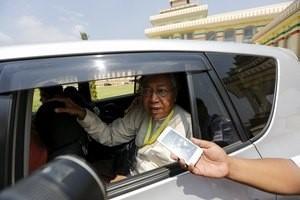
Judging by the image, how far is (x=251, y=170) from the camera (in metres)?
1.59

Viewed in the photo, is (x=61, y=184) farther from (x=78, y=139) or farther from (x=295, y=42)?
(x=295, y=42)

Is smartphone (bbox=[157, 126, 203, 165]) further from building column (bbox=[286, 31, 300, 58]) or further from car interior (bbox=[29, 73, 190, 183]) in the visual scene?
building column (bbox=[286, 31, 300, 58])

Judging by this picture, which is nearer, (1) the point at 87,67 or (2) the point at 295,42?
(1) the point at 87,67

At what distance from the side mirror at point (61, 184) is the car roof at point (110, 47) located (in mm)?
587

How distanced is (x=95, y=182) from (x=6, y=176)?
1.60ft

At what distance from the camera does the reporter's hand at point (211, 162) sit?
1.52m

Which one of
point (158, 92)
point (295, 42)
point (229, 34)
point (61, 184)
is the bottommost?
point (61, 184)

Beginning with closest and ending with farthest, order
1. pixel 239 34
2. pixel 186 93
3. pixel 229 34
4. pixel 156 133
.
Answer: pixel 186 93, pixel 156 133, pixel 239 34, pixel 229 34

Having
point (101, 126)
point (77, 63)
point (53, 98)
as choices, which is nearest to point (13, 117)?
point (77, 63)

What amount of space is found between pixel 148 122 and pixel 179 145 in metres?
0.67

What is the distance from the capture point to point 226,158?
1.56 metres

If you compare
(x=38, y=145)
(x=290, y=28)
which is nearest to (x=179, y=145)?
(x=38, y=145)

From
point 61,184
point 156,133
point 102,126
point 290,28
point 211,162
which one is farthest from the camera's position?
point 290,28

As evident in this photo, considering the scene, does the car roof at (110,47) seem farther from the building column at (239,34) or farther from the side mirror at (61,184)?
the building column at (239,34)
